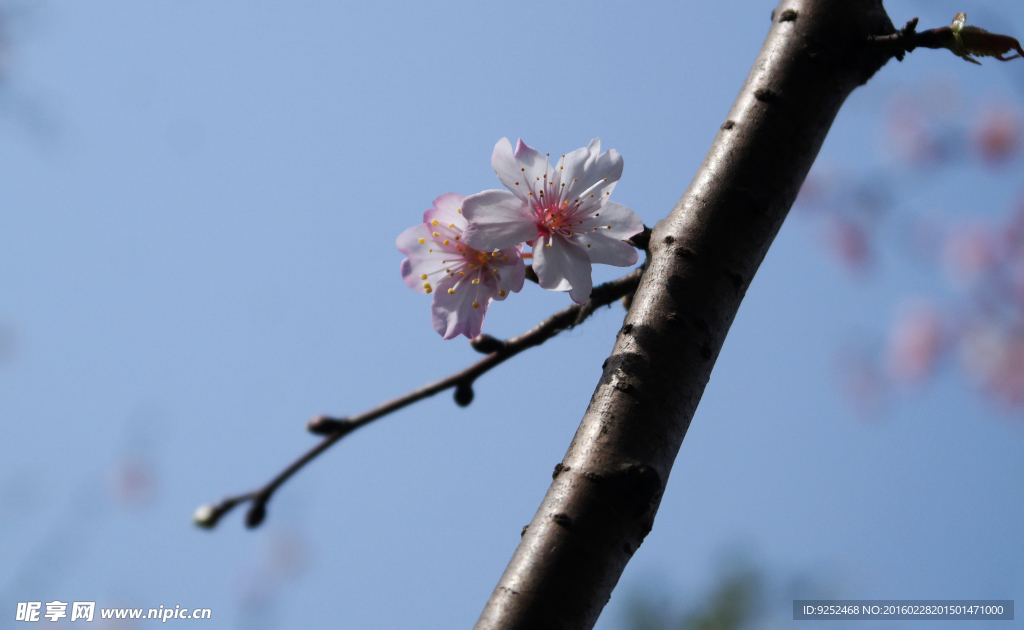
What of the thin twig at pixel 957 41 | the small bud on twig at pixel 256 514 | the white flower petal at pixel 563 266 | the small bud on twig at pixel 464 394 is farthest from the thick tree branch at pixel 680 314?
the small bud on twig at pixel 256 514

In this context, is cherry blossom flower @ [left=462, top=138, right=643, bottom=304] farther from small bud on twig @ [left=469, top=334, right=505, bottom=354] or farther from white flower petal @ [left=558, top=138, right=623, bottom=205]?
small bud on twig @ [left=469, top=334, right=505, bottom=354]

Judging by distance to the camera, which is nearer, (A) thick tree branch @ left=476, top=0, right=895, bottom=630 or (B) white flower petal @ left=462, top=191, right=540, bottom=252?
(A) thick tree branch @ left=476, top=0, right=895, bottom=630

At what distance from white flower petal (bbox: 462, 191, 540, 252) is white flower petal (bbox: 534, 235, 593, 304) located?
1.3 inches

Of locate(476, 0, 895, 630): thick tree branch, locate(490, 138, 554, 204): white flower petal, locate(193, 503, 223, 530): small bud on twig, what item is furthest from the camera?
locate(490, 138, 554, 204): white flower petal

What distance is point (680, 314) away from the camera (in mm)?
781

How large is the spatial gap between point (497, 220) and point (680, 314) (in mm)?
381

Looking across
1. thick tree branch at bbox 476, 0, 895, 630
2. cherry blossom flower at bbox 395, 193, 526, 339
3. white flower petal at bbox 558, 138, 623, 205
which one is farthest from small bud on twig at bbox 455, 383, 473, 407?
white flower petal at bbox 558, 138, 623, 205

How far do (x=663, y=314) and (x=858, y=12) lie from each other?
60 centimetres

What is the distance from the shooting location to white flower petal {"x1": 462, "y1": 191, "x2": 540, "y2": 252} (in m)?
1.03

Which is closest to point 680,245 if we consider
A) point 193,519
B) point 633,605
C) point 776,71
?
point 776,71

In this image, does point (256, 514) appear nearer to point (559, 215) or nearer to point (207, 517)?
point (207, 517)

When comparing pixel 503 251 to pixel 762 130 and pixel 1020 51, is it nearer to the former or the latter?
pixel 762 130

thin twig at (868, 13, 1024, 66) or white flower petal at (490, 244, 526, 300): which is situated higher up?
thin twig at (868, 13, 1024, 66)

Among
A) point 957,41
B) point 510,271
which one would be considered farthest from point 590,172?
point 957,41
